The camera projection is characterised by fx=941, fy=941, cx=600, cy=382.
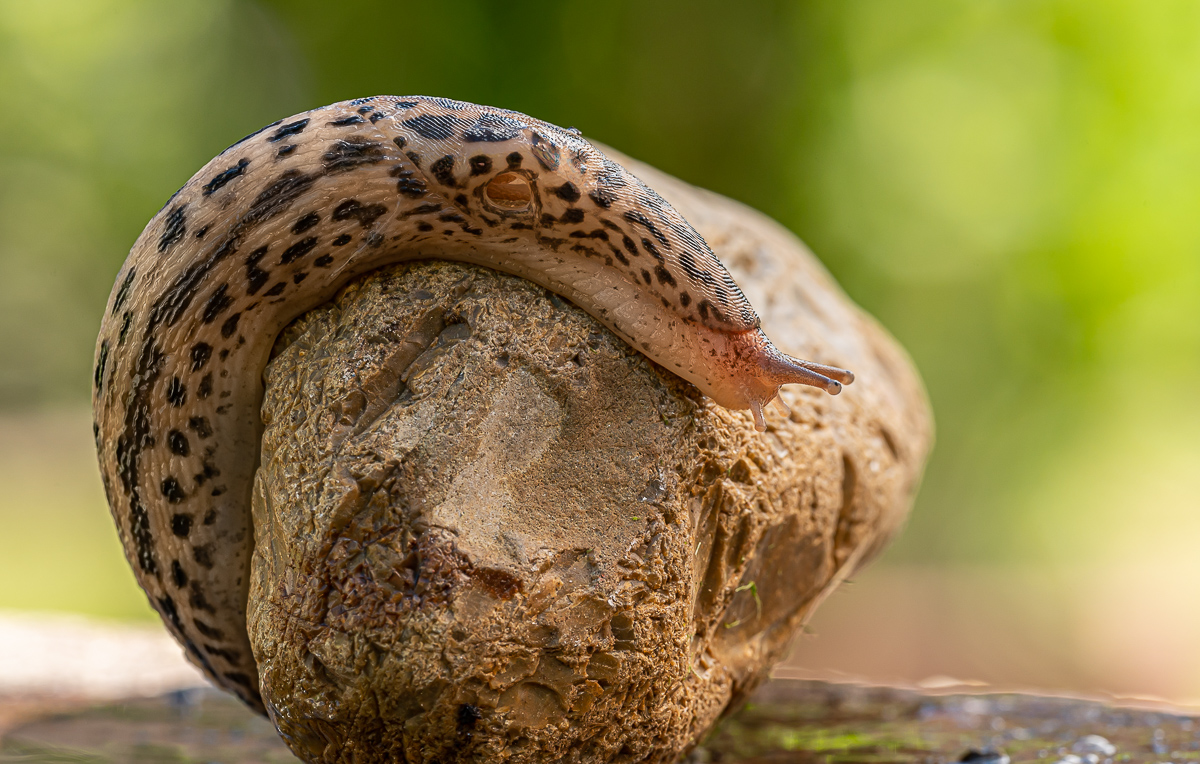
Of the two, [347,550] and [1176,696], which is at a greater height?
[347,550]

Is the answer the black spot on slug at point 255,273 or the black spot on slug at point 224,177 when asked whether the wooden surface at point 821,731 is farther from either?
the black spot on slug at point 224,177

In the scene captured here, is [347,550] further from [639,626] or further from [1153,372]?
[1153,372]

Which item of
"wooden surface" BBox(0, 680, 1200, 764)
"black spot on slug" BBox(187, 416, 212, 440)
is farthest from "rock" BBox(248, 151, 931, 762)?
"wooden surface" BBox(0, 680, 1200, 764)

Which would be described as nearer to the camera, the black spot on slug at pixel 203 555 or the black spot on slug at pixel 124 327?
the black spot on slug at pixel 124 327

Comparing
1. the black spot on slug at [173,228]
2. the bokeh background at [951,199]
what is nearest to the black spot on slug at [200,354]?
the black spot on slug at [173,228]

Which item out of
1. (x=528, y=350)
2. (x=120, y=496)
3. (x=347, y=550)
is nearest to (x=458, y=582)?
(x=347, y=550)

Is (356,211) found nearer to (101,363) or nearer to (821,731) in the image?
(101,363)
